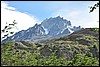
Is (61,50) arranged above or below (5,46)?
below

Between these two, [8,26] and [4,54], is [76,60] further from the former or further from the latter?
[8,26]

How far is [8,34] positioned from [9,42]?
5.77 ft

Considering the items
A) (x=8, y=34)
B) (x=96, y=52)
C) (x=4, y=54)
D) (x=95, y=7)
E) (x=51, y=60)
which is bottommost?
(x=96, y=52)

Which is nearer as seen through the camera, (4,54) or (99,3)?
(99,3)

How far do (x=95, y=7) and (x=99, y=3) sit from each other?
316 mm

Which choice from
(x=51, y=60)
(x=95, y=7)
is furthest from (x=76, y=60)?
(x=95, y=7)

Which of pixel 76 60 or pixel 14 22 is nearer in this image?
pixel 14 22

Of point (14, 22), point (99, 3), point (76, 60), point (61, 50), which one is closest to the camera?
point (99, 3)

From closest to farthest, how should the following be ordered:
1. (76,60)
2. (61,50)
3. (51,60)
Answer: (76,60) < (51,60) < (61,50)

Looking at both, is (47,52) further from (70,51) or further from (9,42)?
(9,42)

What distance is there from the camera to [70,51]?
19862 centimetres

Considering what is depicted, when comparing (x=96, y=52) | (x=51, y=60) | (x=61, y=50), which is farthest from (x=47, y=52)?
(x=51, y=60)

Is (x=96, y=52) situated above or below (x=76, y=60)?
below

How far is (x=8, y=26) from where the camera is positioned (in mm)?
13641
